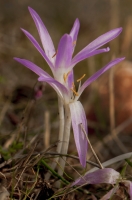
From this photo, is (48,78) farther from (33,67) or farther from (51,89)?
(51,89)

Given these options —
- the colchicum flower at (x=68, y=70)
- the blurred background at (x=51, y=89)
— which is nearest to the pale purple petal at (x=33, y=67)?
the colchicum flower at (x=68, y=70)

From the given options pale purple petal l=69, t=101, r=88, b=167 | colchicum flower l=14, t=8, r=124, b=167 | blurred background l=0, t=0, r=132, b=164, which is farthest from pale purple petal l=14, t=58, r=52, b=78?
blurred background l=0, t=0, r=132, b=164

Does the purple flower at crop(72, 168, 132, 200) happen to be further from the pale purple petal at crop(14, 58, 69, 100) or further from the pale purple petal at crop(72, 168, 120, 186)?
the pale purple petal at crop(14, 58, 69, 100)

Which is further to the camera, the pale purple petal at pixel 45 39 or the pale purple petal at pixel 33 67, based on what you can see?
the pale purple petal at pixel 45 39

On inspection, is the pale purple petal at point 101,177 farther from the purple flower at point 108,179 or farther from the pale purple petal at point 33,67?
the pale purple petal at point 33,67

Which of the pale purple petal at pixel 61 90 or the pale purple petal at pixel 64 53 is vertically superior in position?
the pale purple petal at pixel 64 53
